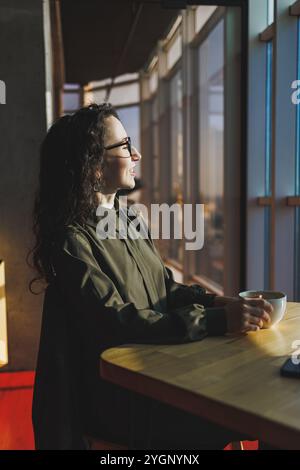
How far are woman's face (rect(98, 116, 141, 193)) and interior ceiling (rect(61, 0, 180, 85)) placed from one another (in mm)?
2415

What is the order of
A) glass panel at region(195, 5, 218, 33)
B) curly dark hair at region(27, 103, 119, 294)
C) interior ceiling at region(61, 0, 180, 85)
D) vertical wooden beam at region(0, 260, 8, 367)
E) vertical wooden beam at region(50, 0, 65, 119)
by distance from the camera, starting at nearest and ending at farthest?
1. curly dark hair at region(27, 103, 119, 294)
2. vertical wooden beam at region(0, 260, 8, 367)
3. glass panel at region(195, 5, 218, 33)
4. vertical wooden beam at region(50, 0, 65, 119)
5. interior ceiling at region(61, 0, 180, 85)

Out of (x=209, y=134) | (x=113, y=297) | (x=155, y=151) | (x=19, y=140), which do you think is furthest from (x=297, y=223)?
(x=155, y=151)

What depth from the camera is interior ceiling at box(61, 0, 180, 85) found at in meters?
4.99

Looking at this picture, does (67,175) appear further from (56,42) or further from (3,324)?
(56,42)

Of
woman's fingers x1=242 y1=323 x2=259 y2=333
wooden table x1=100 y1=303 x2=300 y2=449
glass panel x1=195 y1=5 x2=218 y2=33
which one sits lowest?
wooden table x1=100 y1=303 x2=300 y2=449

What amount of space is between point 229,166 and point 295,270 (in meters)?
0.94

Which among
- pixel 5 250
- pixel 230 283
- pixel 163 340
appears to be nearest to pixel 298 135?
pixel 230 283

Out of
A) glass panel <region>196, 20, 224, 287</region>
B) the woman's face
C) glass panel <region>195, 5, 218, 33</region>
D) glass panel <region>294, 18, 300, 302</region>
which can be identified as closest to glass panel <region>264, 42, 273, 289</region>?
glass panel <region>294, 18, 300, 302</region>

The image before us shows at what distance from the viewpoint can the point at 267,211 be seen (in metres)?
3.35

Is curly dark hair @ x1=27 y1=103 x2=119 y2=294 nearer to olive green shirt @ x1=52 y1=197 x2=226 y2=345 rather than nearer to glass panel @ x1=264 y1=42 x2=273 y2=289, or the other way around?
olive green shirt @ x1=52 y1=197 x2=226 y2=345

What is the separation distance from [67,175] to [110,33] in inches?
200

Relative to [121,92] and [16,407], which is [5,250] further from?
[121,92]

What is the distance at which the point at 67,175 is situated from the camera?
1346 mm
